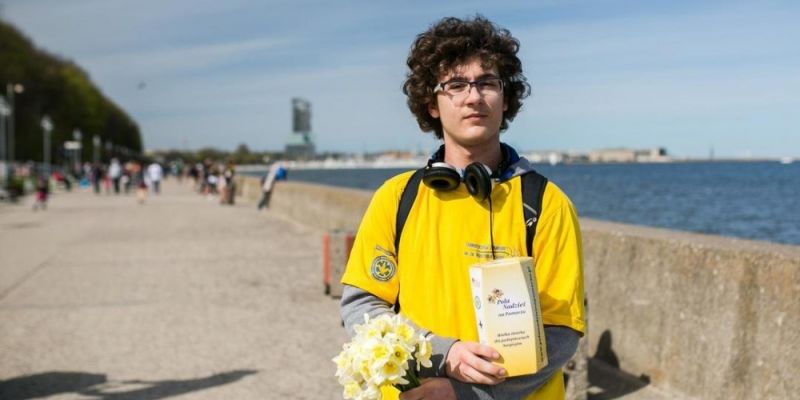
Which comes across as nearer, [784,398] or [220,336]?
[784,398]

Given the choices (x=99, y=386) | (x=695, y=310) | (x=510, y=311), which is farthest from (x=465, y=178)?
(x=99, y=386)

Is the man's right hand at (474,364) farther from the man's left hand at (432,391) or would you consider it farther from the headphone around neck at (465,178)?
the headphone around neck at (465,178)

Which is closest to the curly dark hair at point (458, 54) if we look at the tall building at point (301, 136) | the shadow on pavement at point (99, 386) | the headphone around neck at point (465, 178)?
the headphone around neck at point (465, 178)

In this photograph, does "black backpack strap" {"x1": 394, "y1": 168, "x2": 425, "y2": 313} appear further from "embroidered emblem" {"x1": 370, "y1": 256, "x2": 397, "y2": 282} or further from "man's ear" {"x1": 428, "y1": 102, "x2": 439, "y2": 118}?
"man's ear" {"x1": 428, "y1": 102, "x2": 439, "y2": 118}

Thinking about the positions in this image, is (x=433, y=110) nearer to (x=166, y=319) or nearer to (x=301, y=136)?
(x=166, y=319)

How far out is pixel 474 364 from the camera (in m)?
2.45

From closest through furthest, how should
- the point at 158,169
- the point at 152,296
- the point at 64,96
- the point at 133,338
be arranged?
the point at 133,338 → the point at 152,296 → the point at 158,169 → the point at 64,96

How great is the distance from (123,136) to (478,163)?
599 ft

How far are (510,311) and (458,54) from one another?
812mm

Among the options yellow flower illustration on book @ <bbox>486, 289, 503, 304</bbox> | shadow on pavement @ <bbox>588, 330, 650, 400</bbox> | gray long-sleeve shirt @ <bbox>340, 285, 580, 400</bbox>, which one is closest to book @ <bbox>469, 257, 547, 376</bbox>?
yellow flower illustration on book @ <bbox>486, 289, 503, 304</bbox>

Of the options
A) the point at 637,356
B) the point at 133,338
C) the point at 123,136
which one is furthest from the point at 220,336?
the point at 123,136

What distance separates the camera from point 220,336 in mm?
8656

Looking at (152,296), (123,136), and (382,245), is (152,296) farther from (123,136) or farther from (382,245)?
(123,136)

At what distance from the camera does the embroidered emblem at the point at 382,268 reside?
8.76ft
